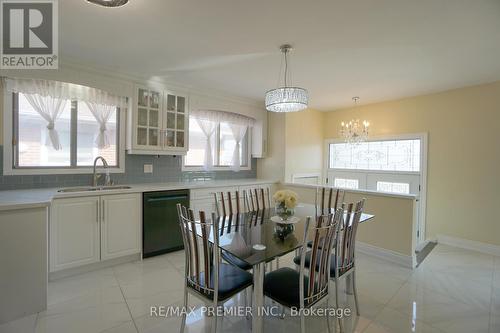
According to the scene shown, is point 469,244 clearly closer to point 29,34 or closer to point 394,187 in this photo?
point 394,187

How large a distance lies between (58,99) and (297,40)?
9.19 ft

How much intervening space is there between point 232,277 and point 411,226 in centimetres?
242

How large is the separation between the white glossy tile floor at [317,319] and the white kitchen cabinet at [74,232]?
20 centimetres

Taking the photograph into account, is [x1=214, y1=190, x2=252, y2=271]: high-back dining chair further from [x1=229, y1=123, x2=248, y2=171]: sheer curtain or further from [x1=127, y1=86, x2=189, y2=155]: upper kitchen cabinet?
[x1=229, y1=123, x2=248, y2=171]: sheer curtain

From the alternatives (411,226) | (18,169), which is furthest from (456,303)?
(18,169)

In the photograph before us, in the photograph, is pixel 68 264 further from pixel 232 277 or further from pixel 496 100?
pixel 496 100

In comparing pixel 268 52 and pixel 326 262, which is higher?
pixel 268 52

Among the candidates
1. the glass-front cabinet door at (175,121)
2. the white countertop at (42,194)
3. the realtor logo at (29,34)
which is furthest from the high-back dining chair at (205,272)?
the glass-front cabinet door at (175,121)

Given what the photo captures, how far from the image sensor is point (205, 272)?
163 cm

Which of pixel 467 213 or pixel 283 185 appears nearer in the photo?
pixel 467 213

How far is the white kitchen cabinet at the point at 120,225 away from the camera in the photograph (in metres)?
2.84

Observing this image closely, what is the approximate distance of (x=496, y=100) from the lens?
347 cm

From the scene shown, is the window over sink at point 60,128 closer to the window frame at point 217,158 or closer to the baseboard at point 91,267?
the window frame at point 217,158

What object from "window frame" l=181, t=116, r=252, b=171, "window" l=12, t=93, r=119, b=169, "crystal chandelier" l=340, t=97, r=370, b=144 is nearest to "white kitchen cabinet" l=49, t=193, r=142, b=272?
"window" l=12, t=93, r=119, b=169
